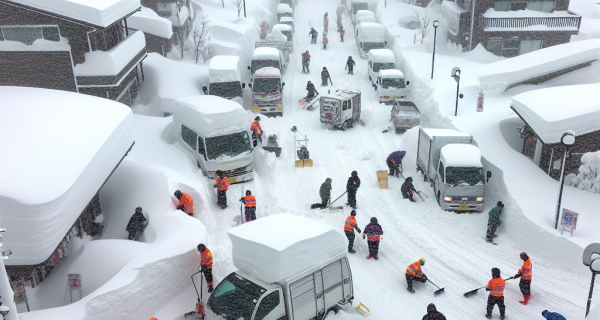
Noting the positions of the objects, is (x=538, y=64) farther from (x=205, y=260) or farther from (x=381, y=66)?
(x=205, y=260)

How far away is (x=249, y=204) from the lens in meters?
15.5

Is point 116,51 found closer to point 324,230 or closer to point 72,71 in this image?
point 72,71

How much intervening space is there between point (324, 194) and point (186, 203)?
186 inches

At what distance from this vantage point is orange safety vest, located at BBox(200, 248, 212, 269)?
38.5 ft

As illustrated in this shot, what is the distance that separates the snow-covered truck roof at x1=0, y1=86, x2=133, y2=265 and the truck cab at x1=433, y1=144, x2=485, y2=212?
10.1 metres

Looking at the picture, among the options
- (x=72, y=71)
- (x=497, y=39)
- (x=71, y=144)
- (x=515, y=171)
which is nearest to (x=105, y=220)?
(x=71, y=144)

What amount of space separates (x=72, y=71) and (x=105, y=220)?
739 centimetres

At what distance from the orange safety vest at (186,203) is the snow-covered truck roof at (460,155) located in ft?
27.4

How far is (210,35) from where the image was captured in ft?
112

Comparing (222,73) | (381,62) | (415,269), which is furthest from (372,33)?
(415,269)

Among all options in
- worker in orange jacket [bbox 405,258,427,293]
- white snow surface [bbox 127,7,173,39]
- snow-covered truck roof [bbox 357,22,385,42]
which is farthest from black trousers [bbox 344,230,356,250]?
snow-covered truck roof [bbox 357,22,385,42]

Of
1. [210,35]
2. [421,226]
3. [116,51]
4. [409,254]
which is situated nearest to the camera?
[409,254]

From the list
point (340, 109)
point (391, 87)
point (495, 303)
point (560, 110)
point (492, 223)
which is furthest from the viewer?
point (391, 87)

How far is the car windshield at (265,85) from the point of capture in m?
26.0
